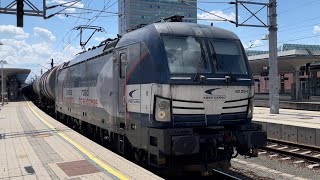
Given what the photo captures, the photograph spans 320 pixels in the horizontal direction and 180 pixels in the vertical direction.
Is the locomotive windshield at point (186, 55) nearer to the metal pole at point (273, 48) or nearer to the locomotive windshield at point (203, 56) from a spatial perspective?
the locomotive windshield at point (203, 56)

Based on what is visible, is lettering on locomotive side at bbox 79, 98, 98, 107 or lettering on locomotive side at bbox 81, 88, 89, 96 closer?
lettering on locomotive side at bbox 79, 98, 98, 107

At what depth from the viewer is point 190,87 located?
738 centimetres

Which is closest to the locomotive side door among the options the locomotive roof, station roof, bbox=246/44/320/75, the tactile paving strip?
the locomotive roof

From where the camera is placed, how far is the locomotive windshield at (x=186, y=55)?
295 inches

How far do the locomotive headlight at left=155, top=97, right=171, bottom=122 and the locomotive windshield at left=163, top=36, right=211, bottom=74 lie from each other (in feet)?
2.02

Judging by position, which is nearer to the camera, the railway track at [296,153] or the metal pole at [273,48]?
the railway track at [296,153]

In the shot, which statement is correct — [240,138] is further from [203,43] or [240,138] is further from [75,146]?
[75,146]

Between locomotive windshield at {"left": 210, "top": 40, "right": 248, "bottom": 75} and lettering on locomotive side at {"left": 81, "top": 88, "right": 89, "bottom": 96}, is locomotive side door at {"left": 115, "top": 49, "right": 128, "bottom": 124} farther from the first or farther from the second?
lettering on locomotive side at {"left": 81, "top": 88, "right": 89, "bottom": 96}

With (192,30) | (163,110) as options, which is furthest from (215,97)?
(192,30)

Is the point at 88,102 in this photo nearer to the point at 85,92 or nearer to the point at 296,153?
the point at 85,92

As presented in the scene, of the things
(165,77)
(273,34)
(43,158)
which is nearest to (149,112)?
(165,77)

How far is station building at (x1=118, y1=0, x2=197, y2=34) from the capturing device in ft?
74.6

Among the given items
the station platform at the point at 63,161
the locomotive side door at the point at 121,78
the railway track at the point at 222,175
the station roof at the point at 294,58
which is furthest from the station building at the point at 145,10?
the railway track at the point at 222,175

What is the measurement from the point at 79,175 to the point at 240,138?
3.39m
